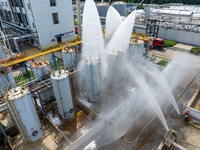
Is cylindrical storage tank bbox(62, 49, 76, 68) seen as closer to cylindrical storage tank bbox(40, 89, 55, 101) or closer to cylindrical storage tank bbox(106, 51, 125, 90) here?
cylindrical storage tank bbox(40, 89, 55, 101)

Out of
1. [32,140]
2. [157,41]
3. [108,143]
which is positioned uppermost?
[157,41]

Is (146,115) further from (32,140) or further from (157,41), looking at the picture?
(157,41)

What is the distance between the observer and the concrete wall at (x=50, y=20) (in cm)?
2664

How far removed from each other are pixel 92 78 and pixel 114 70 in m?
3.30

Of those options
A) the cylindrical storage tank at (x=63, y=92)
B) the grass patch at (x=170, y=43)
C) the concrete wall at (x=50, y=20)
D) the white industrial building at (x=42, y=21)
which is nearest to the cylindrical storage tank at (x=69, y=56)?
the cylindrical storage tank at (x=63, y=92)

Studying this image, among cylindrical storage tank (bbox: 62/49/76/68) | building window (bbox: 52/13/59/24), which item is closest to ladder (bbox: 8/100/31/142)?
cylindrical storage tank (bbox: 62/49/76/68)

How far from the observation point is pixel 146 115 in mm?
15352

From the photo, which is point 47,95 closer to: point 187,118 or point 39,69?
point 39,69

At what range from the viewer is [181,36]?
119ft

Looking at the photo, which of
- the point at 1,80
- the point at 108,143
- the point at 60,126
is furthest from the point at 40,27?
the point at 108,143

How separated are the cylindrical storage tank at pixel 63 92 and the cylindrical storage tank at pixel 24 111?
232 centimetres

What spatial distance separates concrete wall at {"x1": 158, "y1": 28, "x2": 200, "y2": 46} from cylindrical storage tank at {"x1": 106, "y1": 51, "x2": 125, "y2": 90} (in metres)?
27.9

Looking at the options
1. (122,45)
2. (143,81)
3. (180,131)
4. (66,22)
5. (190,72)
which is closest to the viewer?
(180,131)

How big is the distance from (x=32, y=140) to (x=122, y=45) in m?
14.1
